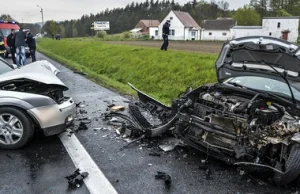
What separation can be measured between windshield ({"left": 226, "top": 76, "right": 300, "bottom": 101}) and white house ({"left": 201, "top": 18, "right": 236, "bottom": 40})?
210 ft

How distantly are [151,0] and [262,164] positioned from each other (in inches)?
4728

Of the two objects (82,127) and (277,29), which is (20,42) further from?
(277,29)

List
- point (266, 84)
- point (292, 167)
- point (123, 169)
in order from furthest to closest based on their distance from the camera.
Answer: point (266, 84) → point (123, 169) → point (292, 167)

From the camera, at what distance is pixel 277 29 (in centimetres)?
5300

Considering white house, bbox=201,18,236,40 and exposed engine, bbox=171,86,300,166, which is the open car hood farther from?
white house, bbox=201,18,236,40

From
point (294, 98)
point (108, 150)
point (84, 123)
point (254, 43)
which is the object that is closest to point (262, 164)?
point (294, 98)

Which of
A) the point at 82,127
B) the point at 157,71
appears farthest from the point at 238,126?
the point at 157,71

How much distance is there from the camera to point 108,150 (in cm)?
468

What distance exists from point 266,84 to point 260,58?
1.65 feet

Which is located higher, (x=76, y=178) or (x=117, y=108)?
(x=117, y=108)

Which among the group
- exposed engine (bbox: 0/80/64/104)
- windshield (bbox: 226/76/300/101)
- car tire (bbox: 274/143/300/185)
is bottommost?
car tire (bbox: 274/143/300/185)

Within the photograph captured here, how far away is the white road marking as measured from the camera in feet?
11.4

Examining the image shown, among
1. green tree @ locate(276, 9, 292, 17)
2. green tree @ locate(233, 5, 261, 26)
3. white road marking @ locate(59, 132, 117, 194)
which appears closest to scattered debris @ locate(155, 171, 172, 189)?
white road marking @ locate(59, 132, 117, 194)

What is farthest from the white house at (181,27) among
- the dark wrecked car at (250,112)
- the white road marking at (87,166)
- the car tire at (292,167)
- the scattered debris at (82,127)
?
Answer: the car tire at (292,167)
